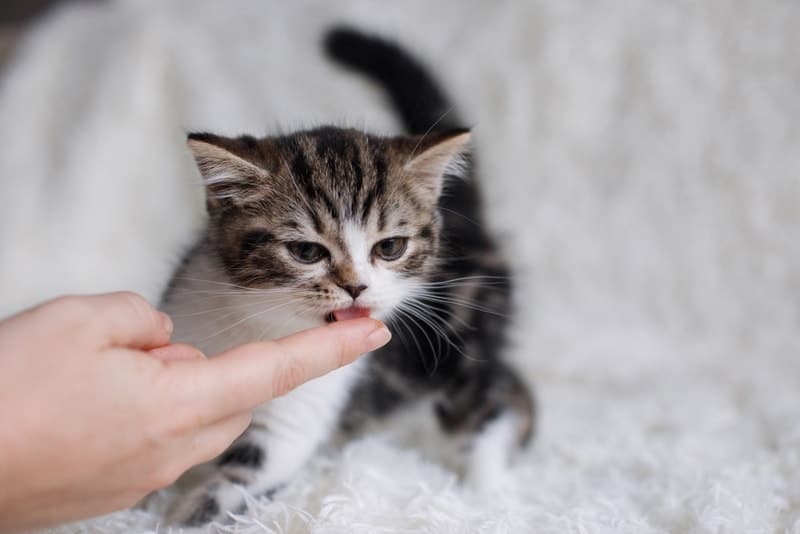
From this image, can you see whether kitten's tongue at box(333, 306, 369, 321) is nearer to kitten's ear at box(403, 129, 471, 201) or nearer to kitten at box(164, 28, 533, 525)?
kitten at box(164, 28, 533, 525)

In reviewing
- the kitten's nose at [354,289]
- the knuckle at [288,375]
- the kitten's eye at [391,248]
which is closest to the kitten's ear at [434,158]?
the kitten's eye at [391,248]

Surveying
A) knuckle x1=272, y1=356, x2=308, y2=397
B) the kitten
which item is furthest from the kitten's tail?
knuckle x1=272, y1=356, x2=308, y2=397

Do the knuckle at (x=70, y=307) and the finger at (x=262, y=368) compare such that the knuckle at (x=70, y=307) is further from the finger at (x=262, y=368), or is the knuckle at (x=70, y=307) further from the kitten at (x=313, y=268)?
the kitten at (x=313, y=268)

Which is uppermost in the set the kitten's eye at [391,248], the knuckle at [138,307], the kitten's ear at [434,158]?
the kitten's ear at [434,158]

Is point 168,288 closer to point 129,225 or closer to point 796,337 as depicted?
point 129,225

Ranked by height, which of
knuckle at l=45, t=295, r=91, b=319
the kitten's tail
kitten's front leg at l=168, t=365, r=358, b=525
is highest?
the kitten's tail

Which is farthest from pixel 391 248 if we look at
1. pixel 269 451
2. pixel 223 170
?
pixel 269 451
